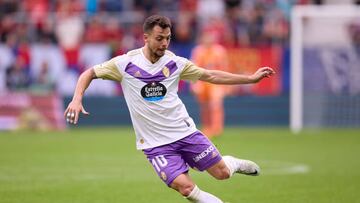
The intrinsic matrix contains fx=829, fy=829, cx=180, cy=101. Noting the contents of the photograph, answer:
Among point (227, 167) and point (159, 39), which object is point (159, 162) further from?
point (159, 39)

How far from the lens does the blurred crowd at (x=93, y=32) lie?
28.4 m

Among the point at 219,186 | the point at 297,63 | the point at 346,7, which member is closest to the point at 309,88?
the point at 297,63

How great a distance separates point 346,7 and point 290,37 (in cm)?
296

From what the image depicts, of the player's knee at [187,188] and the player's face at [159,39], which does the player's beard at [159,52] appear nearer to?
the player's face at [159,39]

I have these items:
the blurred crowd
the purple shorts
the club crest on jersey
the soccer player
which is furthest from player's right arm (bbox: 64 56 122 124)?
the blurred crowd

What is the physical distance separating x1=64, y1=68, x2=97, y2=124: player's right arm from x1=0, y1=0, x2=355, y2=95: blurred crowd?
17874 mm

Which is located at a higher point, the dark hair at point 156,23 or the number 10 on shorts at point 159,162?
the dark hair at point 156,23

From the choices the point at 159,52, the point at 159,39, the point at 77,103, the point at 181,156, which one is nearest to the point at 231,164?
the point at 181,156

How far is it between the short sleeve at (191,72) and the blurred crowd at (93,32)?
1739 centimetres

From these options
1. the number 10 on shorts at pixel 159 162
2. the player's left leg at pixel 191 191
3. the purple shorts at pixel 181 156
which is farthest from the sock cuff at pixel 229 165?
the number 10 on shorts at pixel 159 162

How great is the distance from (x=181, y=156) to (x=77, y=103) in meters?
1.45

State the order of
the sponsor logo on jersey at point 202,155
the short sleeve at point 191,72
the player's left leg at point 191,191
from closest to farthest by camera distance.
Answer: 1. the player's left leg at point 191,191
2. the sponsor logo on jersey at point 202,155
3. the short sleeve at point 191,72

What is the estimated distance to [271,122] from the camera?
2877 cm

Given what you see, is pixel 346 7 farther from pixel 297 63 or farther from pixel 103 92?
pixel 103 92
